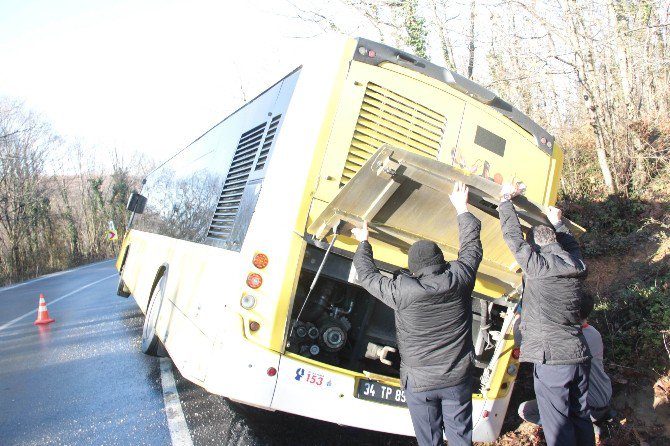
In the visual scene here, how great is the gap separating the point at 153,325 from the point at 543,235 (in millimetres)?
5037

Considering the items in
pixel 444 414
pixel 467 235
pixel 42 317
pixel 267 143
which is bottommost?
pixel 42 317

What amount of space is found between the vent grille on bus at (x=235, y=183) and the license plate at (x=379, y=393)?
1.74 meters

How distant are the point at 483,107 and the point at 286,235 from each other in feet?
6.79

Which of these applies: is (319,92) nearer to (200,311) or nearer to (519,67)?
(200,311)

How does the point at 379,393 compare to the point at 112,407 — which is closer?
the point at 379,393

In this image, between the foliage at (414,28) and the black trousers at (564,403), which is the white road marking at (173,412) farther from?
the foliage at (414,28)

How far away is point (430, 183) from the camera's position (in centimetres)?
396

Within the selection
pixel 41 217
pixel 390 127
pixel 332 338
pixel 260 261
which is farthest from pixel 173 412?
pixel 41 217

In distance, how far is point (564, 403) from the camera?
157 inches

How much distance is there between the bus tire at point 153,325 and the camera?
7156 mm

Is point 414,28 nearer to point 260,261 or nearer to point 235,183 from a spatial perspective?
point 235,183

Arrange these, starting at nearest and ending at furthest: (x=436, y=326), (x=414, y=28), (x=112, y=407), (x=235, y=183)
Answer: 1. (x=436, y=326)
2. (x=235, y=183)
3. (x=112, y=407)
4. (x=414, y=28)

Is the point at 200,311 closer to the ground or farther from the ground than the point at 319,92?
closer to the ground

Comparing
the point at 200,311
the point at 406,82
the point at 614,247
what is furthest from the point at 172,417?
the point at 614,247
